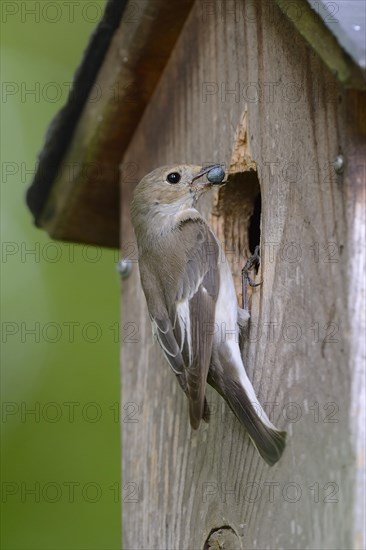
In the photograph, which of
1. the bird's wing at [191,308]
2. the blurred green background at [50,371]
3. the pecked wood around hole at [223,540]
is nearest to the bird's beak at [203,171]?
the bird's wing at [191,308]

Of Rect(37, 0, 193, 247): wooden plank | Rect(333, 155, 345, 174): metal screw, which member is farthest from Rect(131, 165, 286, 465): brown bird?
Rect(333, 155, 345, 174): metal screw

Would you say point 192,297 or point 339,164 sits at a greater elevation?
point 339,164

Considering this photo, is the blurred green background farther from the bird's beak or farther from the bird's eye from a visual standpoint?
the bird's beak

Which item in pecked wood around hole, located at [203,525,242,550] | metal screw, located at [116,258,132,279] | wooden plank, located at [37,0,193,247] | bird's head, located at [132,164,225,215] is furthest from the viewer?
metal screw, located at [116,258,132,279]

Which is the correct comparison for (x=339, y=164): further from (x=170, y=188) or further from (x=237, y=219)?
(x=170, y=188)

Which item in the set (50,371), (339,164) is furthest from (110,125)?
(50,371)

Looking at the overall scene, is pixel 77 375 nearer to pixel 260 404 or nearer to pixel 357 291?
pixel 260 404

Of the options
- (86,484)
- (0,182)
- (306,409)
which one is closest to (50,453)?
(86,484)

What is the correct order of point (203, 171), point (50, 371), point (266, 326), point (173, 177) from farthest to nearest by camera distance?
point (50, 371) < point (173, 177) < point (203, 171) < point (266, 326)
